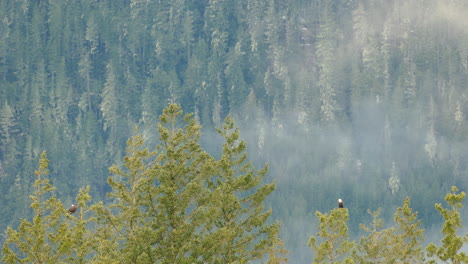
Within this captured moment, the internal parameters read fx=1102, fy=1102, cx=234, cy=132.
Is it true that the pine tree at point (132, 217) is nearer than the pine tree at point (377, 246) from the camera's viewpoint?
Yes

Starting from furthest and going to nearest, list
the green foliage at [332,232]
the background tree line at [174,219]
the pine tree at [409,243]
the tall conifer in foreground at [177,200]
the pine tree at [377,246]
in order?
the pine tree at [377,246], the pine tree at [409,243], the green foliage at [332,232], the tall conifer in foreground at [177,200], the background tree line at [174,219]

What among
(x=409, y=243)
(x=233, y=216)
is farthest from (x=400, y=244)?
(x=233, y=216)

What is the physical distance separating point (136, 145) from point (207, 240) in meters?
10.0

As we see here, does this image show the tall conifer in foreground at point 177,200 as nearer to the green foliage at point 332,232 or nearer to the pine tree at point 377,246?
the green foliage at point 332,232

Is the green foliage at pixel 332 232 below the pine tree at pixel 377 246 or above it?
below

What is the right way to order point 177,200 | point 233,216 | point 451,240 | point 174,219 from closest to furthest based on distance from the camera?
point 174,219, point 177,200, point 451,240, point 233,216

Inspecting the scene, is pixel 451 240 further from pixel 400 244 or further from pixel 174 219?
pixel 400 244

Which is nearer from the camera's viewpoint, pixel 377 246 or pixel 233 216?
pixel 233 216

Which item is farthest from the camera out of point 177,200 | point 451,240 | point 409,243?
point 409,243

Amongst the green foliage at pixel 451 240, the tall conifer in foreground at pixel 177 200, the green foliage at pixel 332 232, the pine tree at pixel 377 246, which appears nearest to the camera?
the tall conifer in foreground at pixel 177 200

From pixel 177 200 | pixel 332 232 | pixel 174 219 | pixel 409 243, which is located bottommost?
pixel 174 219

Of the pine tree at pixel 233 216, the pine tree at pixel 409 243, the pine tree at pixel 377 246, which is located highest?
the pine tree at pixel 377 246

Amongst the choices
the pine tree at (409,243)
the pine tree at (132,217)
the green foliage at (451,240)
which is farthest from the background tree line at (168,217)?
the pine tree at (409,243)

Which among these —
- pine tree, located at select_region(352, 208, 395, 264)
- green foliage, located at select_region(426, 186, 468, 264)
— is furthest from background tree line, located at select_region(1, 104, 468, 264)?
pine tree, located at select_region(352, 208, 395, 264)
